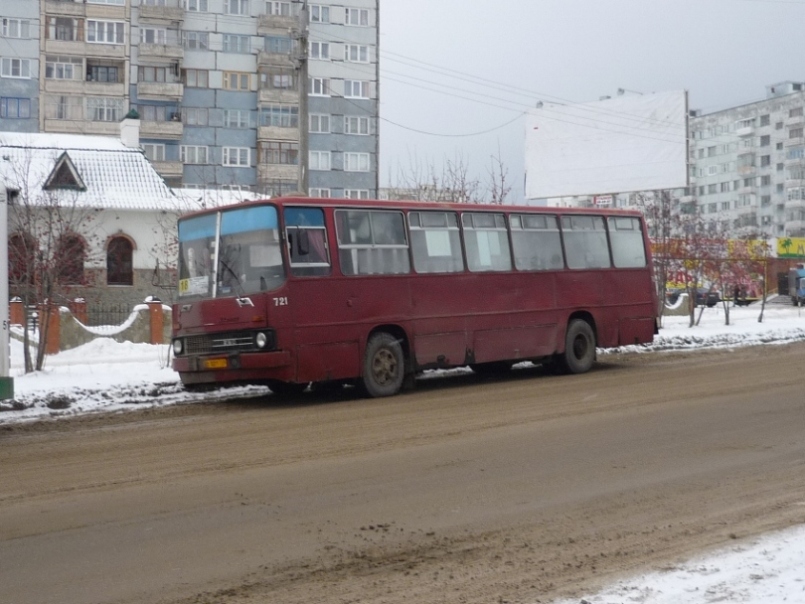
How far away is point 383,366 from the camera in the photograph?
52.3 ft

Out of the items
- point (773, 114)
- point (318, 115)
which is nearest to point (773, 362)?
point (318, 115)

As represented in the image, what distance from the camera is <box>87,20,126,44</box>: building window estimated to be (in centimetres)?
7000

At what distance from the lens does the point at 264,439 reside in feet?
37.2

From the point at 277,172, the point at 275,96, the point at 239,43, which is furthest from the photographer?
the point at 239,43

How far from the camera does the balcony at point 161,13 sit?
2763 inches

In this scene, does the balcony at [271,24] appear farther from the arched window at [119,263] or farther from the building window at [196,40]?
the arched window at [119,263]

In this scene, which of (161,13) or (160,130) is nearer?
(160,130)

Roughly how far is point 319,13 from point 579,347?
5908 centimetres

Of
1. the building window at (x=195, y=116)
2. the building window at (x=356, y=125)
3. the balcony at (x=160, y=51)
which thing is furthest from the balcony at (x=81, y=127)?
the building window at (x=356, y=125)

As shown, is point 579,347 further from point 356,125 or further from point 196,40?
point 196,40

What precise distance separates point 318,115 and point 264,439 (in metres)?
64.9

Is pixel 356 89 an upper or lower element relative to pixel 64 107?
upper

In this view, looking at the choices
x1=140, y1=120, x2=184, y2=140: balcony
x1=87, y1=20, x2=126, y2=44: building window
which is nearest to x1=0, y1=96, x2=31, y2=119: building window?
x1=87, y1=20, x2=126, y2=44: building window

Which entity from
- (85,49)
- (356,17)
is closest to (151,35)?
(85,49)
